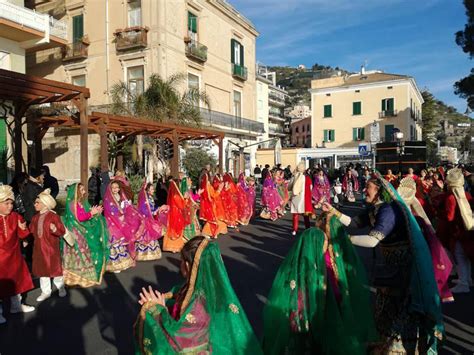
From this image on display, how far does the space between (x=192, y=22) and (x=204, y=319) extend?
2460 centimetres

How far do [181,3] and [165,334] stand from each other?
23.8 m

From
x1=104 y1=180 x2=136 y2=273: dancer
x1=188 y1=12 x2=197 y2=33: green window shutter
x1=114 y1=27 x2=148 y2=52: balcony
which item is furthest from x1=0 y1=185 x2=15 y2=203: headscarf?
x1=188 y1=12 x2=197 y2=33: green window shutter

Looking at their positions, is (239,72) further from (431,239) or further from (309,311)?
→ (309,311)

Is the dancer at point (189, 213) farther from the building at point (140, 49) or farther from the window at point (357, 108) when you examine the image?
the window at point (357, 108)

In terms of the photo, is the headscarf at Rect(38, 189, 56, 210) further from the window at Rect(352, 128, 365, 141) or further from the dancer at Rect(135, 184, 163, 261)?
the window at Rect(352, 128, 365, 141)

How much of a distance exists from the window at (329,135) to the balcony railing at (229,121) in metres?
14.3

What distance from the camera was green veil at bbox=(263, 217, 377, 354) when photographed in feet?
10.2

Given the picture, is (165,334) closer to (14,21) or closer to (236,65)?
(14,21)

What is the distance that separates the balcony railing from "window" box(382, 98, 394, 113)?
52.4 feet

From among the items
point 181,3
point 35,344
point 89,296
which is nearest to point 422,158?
point 181,3

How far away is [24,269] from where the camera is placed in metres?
5.18

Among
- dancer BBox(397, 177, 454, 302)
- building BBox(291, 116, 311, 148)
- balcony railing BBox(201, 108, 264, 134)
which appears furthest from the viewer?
building BBox(291, 116, 311, 148)

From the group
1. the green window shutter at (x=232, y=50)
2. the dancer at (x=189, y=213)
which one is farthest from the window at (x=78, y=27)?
the dancer at (x=189, y=213)

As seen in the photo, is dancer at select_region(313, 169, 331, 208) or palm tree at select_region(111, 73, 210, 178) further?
palm tree at select_region(111, 73, 210, 178)
